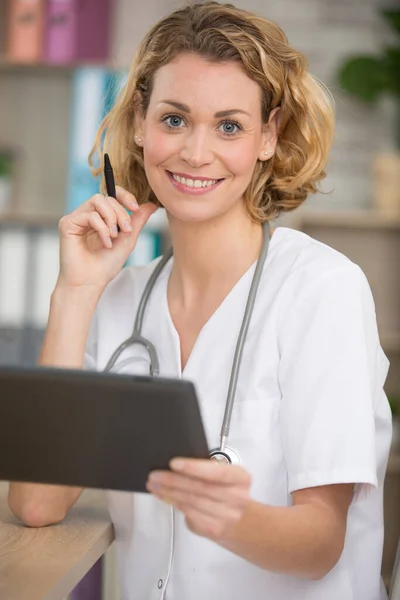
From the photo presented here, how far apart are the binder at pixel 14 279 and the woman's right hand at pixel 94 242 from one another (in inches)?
55.1

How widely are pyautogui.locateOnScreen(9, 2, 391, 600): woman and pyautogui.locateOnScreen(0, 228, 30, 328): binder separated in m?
1.33

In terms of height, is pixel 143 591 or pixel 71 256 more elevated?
pixel 71 256

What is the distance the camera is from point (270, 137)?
1591mm

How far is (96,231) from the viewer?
160cm

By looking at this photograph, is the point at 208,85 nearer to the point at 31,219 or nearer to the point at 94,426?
the point at 94,426

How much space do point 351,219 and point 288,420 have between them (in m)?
1.85

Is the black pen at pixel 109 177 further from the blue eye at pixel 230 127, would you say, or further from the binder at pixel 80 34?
the binder at pixel 80 34

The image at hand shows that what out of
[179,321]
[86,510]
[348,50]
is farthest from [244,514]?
[348,50]

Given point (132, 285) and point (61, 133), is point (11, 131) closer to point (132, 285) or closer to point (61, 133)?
point (61, 133)

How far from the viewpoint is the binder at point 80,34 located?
120 inches

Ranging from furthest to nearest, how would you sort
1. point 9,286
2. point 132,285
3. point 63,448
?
1. point 9,286
2. point 132,285
3. point 63,448

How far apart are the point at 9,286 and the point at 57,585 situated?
194cm

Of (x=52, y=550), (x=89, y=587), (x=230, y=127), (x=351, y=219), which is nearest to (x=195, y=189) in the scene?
(x=230, y=127)

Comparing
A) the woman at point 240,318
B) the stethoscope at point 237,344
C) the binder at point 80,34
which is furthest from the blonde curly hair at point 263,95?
the binder at point 80,34
